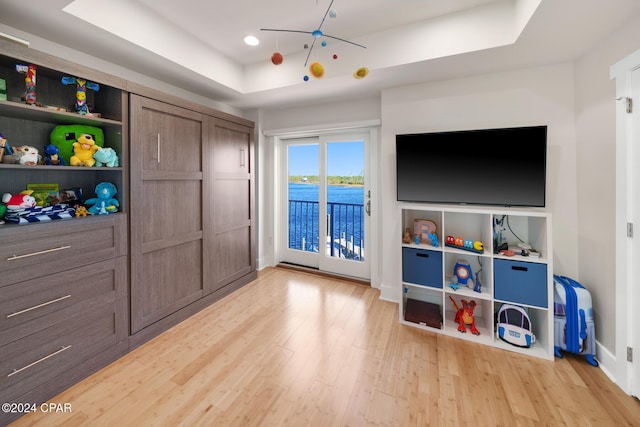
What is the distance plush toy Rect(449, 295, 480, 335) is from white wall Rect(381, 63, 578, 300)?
78cm

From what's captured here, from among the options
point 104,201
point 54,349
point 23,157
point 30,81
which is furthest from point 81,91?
point 54,349

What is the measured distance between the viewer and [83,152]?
179cm

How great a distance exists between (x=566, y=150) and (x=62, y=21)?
3854 millimetres

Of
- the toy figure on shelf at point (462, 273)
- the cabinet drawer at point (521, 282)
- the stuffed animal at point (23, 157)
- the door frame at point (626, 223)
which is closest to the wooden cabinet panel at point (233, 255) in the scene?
the stuffed animal at point (23, 157)

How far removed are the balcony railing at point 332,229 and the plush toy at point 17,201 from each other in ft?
8.88

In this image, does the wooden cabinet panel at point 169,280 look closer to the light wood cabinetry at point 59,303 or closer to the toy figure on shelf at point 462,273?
the light wood cabinetry at point 59,303

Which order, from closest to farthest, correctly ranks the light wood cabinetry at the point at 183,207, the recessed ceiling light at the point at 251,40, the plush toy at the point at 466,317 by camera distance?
the light wood cabinetry at the point at 183,207 < the plush toy at the point at 466,317 < the recessed ceiling light at the point at 251,40

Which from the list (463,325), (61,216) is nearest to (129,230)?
(61,216)

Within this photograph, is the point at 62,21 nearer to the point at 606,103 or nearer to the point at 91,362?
the point at 91,362

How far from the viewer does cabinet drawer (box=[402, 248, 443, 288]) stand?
2256 mm

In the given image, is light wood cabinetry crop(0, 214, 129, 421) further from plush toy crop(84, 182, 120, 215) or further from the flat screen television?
the flat screen television

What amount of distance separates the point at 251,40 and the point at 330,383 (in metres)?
2.95

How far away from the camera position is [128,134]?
1927 millimetres

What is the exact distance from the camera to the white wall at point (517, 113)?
2.10m
